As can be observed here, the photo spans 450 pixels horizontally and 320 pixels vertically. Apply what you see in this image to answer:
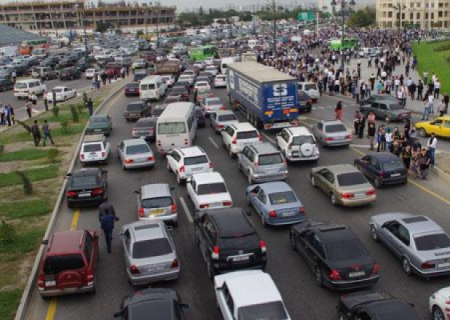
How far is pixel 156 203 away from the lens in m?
19.4

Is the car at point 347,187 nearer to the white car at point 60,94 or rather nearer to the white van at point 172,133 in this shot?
the white van at point 172,133

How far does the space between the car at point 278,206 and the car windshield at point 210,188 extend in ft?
4.80

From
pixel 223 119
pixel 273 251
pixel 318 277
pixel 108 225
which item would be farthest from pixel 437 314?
pixel 223 119

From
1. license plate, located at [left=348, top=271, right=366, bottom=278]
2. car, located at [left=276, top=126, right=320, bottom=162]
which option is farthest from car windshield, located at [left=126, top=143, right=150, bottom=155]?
license plate, located at [left=348, top=271, right=366, bottom=278]

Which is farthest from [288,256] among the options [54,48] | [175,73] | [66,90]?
[54,48]

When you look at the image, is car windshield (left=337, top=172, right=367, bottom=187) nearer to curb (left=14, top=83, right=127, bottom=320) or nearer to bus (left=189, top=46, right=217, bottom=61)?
curb (left=14, top=83, right=127, bottom=320)

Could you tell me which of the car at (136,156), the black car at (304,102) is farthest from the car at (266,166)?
the black car at (304,102)

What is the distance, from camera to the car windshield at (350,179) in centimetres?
2103

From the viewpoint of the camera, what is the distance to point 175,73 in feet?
206

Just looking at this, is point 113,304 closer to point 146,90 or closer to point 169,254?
point 169,254

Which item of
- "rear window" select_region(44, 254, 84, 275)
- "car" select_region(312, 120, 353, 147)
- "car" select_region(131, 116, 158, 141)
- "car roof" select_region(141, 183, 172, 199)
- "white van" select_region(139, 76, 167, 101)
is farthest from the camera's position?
"white van" select_region(139, 76, 167, 101)

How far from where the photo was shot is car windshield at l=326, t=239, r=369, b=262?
14805 millimetres

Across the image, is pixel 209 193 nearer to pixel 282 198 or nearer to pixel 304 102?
pixel 282 198

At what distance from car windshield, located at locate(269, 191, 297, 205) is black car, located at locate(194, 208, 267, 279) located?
2.95m
